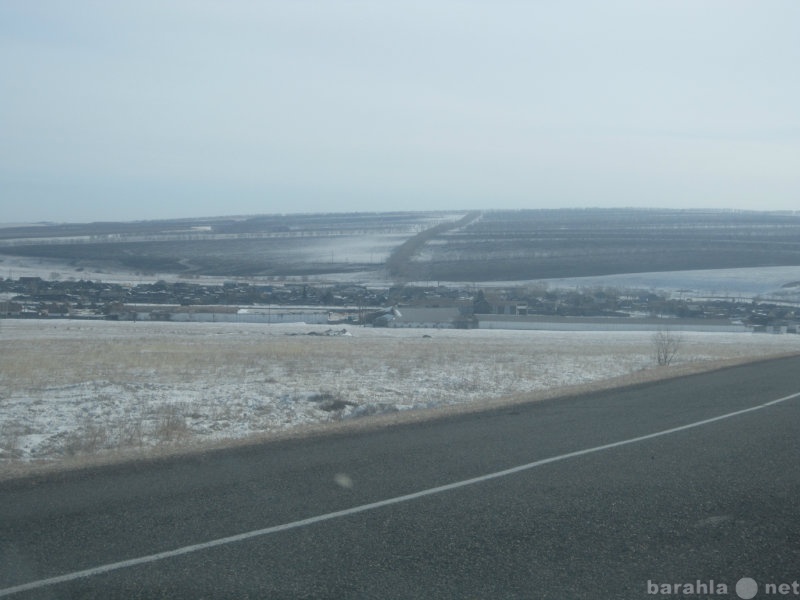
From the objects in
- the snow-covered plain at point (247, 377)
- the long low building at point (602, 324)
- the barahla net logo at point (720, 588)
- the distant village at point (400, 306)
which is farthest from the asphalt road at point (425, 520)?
the distant village at point (400, 306)

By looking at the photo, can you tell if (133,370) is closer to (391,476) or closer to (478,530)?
(391,476)

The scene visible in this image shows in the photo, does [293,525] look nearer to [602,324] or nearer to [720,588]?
[720,588]

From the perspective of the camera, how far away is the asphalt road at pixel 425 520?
4910 millimetres

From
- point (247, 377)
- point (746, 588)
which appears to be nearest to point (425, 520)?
point (746, 588)

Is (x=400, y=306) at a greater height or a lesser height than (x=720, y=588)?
lesser

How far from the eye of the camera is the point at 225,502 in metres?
6.38

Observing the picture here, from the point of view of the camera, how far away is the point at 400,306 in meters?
52.7

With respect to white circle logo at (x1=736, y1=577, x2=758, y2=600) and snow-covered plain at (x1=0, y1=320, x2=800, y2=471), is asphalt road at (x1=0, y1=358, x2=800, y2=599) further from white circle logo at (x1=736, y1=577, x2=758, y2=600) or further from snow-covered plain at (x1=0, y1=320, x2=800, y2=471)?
snow-covered plain at (x1=0, y1=320, x2=800, y2=471)

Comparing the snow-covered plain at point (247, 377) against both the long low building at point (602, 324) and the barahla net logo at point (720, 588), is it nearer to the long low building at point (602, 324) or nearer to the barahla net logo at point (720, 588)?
the barahla net logo at point (720, 588)

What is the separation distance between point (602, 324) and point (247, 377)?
31.5m

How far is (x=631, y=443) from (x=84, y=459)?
211 inches

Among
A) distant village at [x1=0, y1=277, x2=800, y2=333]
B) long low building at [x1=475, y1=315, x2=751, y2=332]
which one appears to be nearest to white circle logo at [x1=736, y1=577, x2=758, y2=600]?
long low building at [x1=475, y1=315, x2=751, y2=332]

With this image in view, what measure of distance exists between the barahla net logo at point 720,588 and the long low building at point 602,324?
40.3 meters

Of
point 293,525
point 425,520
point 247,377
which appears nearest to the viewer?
point 293,525
